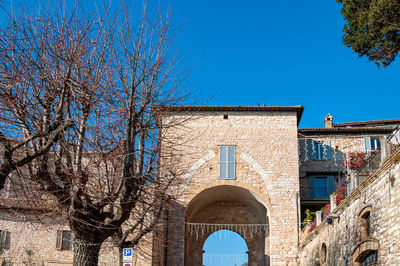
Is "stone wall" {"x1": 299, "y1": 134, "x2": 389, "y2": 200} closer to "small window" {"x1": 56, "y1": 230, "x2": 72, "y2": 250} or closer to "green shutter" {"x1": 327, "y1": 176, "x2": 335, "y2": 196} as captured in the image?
"green shutter" {"x1": 327, "y1": 176, "x2": 335, "y2": 196}

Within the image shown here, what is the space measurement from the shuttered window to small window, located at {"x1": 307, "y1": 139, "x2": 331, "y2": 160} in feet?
19.4

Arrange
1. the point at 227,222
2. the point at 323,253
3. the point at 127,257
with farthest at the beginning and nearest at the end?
1. the point at 227,222
2. the point at 323,253
3. the point at 127,257

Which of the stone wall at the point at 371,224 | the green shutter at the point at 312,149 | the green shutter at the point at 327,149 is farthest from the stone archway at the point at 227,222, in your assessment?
the stone wall at the point at 371,224

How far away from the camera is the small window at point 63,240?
2406 cm

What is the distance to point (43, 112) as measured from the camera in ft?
29.3

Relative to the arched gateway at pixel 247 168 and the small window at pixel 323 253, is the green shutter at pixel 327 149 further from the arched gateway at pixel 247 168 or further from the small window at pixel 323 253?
the small window at pixel 323 253

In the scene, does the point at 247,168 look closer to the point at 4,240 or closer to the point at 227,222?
the point at 227,222

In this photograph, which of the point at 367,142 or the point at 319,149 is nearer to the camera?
the point at 367,142

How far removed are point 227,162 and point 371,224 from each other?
1177cm

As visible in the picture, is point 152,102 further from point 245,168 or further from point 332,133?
point 332,133

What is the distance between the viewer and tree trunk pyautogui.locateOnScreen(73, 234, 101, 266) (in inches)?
410

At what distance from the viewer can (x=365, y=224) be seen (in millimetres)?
14758

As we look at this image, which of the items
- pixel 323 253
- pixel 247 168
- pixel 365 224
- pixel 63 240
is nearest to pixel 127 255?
pixel 365 224

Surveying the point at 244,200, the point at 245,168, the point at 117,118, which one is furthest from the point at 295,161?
the point at 117,118
